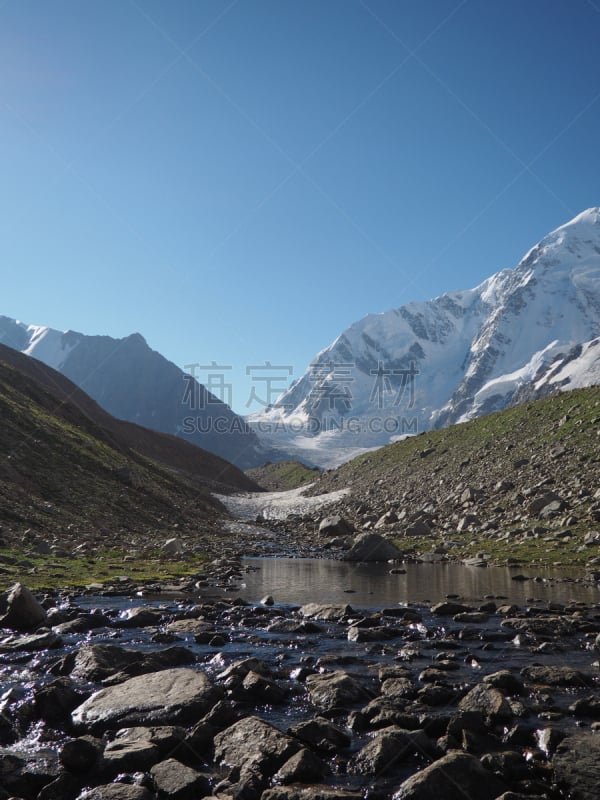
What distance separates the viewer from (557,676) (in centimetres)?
1163

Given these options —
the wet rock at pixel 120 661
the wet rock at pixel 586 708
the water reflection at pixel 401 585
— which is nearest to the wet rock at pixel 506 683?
the wet rock at pixel 586 708

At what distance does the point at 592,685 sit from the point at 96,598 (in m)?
16.3

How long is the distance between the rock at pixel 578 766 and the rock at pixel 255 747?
141 inches

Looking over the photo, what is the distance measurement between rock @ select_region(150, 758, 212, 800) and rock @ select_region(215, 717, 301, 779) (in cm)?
66

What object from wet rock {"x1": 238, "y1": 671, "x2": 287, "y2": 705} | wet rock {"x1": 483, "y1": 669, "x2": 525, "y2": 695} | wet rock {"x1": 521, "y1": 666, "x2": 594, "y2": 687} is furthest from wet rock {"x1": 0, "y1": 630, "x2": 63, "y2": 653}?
wet rock {"x1": 521, "y1": 666, "x2": 594, "y2": 687}

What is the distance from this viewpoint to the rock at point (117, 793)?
743 centimetres

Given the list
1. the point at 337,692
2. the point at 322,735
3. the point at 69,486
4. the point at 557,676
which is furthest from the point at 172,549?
the point at 322,735

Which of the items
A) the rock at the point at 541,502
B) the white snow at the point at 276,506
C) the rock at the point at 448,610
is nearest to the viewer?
the rock at the point at 448,610

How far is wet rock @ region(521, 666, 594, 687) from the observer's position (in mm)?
11453

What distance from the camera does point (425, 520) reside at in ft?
162

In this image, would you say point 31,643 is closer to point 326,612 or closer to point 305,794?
point 326,612

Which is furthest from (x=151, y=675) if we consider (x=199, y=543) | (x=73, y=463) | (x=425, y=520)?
(x=73, y=463)

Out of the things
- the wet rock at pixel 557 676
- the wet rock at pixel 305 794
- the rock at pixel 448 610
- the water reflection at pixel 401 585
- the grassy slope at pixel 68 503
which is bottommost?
the water reflection at pixel 401 585

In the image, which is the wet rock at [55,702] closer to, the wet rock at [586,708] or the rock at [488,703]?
the rock at [488,703]
